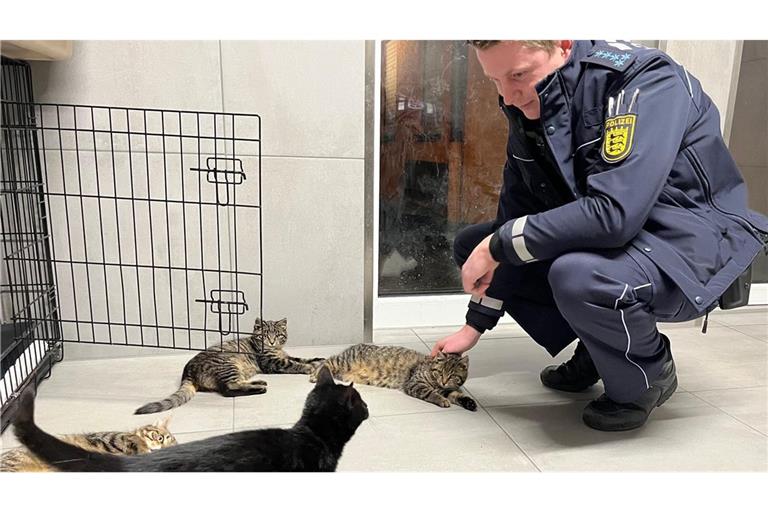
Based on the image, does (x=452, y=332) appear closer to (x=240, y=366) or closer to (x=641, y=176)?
(x=240, y=366)

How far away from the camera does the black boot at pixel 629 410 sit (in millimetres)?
1441

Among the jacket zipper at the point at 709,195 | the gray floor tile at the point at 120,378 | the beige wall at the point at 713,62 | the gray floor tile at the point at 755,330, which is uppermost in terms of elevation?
the beige wall at the point at 713,62

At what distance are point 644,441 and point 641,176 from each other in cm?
63

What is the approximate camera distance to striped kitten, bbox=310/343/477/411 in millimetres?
1632

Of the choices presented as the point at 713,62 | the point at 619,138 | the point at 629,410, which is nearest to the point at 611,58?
the point at 619,138

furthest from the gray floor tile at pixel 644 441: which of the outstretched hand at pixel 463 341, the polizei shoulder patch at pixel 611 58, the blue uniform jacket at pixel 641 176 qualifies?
the polizei shoulder patch at pixel 611 58

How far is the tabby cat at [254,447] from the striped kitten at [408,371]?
0.33 meters

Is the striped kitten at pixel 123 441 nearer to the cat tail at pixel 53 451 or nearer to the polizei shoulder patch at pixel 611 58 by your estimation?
the cat tail at pixel 53 451

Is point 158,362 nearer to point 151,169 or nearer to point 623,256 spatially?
point 151,169

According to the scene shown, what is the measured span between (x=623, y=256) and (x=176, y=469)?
101 centimetres

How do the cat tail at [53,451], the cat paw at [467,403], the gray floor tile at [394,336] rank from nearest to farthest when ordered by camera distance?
the cat tail at [53,451], the cat paw at [467,403], the gray floor tile at [394,336]

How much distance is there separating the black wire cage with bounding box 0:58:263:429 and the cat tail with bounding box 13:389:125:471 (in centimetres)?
77

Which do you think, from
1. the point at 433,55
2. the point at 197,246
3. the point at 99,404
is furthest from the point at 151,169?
the point at 433,55

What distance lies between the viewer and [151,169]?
1.88 metres
